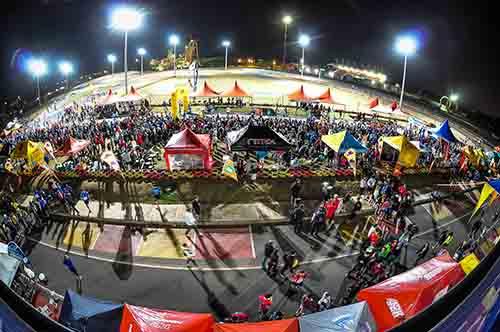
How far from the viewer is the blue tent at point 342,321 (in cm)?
732

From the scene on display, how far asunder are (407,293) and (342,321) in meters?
2.08

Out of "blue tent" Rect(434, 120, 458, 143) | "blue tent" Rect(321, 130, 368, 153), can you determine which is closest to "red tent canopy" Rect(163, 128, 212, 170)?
"blue tent" Rect(321, 130, 368, 153)

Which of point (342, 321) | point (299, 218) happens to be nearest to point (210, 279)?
point (299, 218)

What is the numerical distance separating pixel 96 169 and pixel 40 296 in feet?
36.7

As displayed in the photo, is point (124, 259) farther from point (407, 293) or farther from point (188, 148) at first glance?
point (407, 293)

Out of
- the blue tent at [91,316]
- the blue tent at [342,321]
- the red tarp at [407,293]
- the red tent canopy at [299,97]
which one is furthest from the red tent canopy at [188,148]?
the red tent canopy at [299,97]

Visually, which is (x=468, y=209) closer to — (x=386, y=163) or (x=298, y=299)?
(x=386, y=163)

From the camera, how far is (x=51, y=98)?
49312 millimetres

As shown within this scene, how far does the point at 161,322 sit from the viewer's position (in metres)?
7.45

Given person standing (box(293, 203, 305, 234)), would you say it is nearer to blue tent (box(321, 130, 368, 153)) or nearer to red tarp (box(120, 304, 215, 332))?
blue tent (box(321, 130, 368, 153))

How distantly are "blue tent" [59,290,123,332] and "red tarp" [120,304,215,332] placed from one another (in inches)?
14.4

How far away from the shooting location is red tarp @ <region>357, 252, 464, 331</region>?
7926 mm

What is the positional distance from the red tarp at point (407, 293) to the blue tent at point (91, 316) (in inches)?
249

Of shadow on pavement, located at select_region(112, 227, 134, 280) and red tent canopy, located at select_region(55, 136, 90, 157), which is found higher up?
red tent canopy, located at select_region(55, 136, 90, 157)
